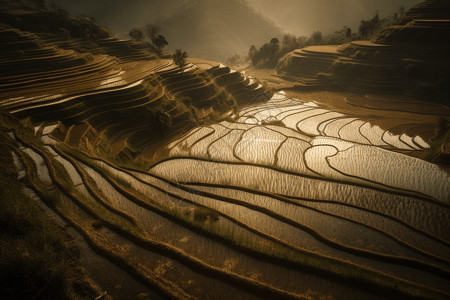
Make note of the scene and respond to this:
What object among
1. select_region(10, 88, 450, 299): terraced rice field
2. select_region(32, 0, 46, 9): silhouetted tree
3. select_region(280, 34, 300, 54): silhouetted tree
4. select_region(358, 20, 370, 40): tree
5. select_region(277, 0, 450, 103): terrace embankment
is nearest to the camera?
select_region(10, 88, 450, 299): terraced rice field

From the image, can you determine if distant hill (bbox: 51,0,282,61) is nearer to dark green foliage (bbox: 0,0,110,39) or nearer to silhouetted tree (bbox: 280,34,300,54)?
silhouetted tree (bbox: 280,34,300,54)

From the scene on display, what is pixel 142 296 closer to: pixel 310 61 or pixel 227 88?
pixel 227 88

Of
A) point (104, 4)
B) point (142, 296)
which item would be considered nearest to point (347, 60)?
point (142, 296)

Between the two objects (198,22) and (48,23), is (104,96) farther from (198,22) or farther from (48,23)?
(198,22)

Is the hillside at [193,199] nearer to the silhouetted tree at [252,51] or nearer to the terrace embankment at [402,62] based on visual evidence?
the terrace embankment at [402,62]

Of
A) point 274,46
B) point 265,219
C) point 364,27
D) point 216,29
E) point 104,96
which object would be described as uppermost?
point 216,29

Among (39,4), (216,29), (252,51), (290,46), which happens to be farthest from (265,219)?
(216,29)

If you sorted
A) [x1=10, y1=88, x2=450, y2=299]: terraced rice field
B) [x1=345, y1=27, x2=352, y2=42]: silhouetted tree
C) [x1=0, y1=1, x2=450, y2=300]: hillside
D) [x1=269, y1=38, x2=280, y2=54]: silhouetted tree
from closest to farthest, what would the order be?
[x1=0, y1=1, x2=450, y2=300]: hillside
[x1=10, y1=88, x2=450, y2=299]: terraced rice field
[x1=345, y1=27, x2=352, y2=42]: silhouetted tree
[x1=269, y1=38, x2=280, y2=54]: silhouetted tree

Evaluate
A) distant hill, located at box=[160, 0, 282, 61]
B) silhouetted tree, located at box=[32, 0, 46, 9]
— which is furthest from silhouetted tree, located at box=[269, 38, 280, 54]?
distant hill, located at box=[160, 0, 282, 61]
